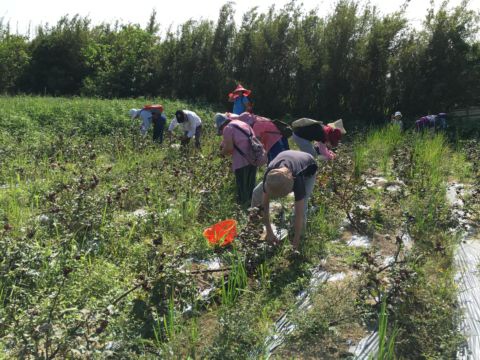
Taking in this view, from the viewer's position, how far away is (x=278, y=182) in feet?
10.1

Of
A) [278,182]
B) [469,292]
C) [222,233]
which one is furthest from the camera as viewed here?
[222,233]

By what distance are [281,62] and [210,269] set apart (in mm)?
12804

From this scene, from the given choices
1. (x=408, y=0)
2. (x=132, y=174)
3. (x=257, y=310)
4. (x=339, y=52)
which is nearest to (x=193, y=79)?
(x=339, y=52)

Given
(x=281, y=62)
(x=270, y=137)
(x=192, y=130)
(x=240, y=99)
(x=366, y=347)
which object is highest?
(x=281, y=62)

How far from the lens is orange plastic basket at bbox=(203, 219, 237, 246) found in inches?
149

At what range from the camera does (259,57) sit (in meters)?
15.2

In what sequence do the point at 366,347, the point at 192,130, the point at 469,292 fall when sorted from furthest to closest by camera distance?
the point at 192,130
the point at 469,292
the point at 366,347

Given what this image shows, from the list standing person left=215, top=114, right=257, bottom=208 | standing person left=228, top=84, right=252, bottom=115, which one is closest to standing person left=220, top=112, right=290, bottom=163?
standing person left=215, top=114, right=257, bottom=208

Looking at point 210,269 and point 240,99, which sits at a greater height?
point 240,99

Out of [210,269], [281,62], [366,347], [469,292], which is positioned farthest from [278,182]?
[281,62]

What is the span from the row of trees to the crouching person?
1078 cm

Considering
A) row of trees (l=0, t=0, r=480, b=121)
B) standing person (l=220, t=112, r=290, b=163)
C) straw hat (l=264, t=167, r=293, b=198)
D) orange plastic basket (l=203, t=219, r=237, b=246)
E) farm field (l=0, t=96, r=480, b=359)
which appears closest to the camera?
farm field (l=0, t=96, r=480, b=359)

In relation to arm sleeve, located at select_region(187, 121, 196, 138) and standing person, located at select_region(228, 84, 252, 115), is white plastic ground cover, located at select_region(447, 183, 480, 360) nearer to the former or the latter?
arm sleeve, located at select_region(187, 121, 196, 138)

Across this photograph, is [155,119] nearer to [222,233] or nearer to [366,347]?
[222,233]
